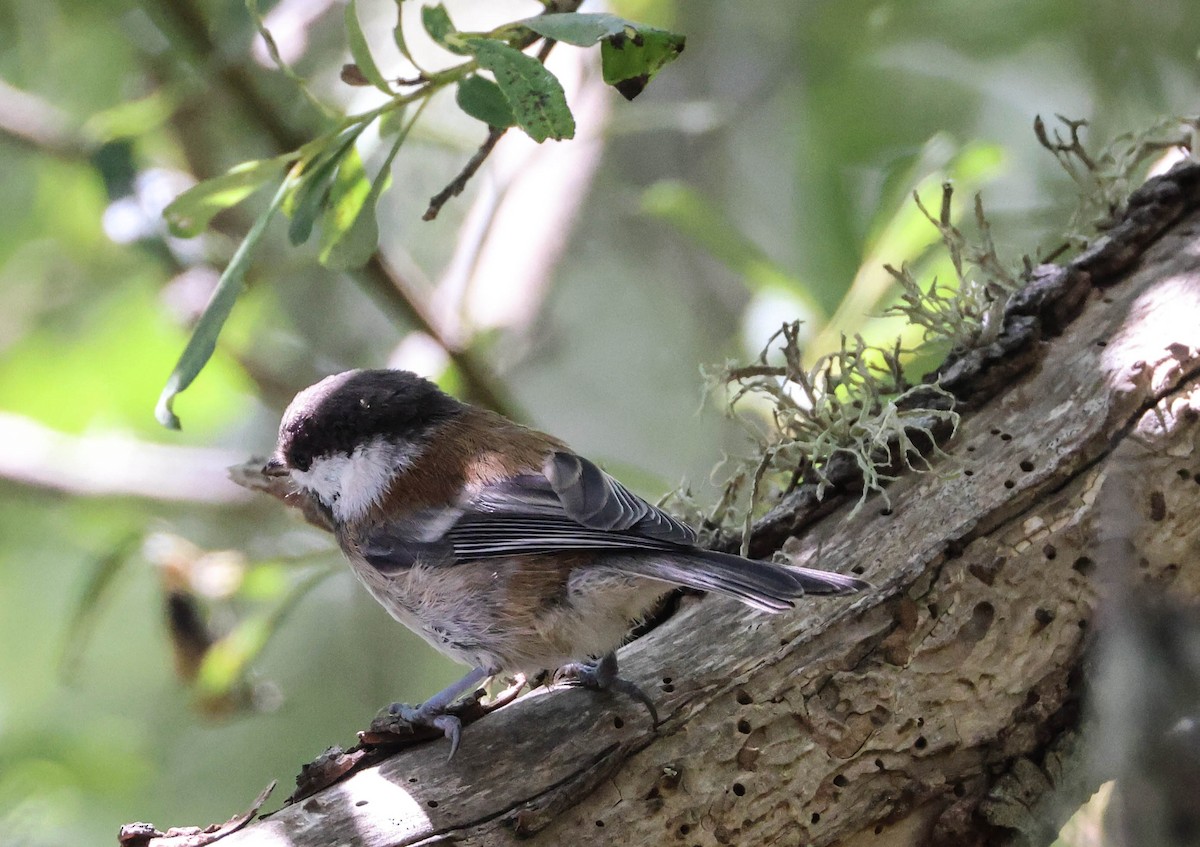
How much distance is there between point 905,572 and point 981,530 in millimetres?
134

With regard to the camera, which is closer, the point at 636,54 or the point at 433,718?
the point at 636,54

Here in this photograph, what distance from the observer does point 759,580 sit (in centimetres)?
143

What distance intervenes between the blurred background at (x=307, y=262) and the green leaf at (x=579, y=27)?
0.54 m

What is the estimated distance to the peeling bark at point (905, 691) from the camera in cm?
150

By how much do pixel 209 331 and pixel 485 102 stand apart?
1.71 feet

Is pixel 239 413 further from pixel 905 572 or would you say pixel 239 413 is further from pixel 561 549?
pixel 905 572

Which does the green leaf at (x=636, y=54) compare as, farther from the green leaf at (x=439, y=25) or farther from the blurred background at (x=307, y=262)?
the blurred background at (x=307, y=262)

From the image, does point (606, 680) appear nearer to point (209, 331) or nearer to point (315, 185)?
point (209, 331)

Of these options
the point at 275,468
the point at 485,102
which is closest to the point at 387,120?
the point at 485,102

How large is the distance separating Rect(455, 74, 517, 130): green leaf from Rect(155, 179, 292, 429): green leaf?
1.15 ft

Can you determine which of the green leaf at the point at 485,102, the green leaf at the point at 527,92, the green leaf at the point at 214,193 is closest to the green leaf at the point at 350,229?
the green leaf at the point at 214,193

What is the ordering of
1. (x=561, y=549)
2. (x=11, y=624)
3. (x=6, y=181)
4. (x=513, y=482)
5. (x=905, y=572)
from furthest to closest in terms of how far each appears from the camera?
(x=11, y=624)
(x=6, y=181)
(x=513, y=482)
(x=561, y=549)
(x=905, y=572)

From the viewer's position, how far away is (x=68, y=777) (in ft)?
8.81

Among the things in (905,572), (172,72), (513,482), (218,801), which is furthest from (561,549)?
(218,801)
